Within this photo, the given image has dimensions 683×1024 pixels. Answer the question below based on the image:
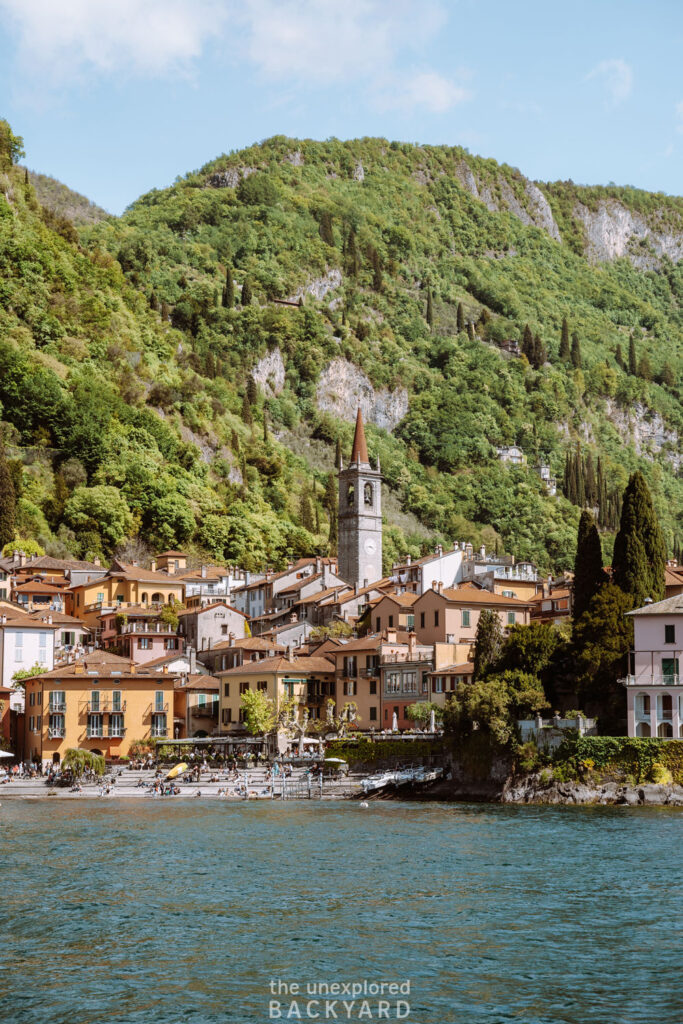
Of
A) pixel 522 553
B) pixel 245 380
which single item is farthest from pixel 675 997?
pixel 245 380

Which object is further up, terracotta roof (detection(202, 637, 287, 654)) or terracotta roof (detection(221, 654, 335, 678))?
terracotta roof (detection(202, 637, 287, 654))

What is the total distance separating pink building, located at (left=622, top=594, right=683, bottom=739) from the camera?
58188mm

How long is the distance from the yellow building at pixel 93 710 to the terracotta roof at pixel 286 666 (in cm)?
506

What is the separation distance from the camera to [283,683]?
82688 mm

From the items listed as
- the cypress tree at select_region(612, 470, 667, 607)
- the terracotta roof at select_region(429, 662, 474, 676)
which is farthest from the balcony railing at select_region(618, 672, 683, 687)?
the terracotta roof at select_region(429, 662, 474, 676)

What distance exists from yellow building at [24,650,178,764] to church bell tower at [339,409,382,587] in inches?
1688

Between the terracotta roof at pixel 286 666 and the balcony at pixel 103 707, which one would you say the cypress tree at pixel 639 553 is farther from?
the balcony at pixel 103 707

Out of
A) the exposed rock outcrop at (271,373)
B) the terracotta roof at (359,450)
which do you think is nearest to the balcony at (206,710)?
the terracotta roof at (359,450)

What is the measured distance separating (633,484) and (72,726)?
36323mm

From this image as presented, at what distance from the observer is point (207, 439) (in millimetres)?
148000

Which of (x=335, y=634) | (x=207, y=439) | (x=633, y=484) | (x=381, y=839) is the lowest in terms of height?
(x=381, y=839)

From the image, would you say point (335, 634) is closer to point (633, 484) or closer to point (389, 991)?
point (633, 484)

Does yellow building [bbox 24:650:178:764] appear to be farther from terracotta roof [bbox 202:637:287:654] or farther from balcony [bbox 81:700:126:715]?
terracotta roof [bbox 202:637:287:654]

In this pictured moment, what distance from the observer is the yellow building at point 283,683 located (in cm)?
8250
